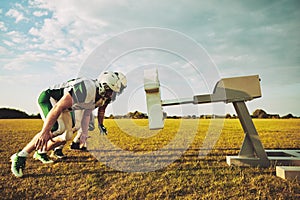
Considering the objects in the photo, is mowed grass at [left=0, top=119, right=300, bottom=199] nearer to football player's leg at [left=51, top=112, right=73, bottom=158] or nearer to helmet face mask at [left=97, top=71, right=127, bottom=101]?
football player's leg at [left=51, top=112, right=73, bottom=158]

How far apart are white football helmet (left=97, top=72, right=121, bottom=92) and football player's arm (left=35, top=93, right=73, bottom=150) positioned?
0.63 m

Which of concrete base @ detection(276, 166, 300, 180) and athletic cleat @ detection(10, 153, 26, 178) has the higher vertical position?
athletic cleat @ detection(10, 153, 26, 178)

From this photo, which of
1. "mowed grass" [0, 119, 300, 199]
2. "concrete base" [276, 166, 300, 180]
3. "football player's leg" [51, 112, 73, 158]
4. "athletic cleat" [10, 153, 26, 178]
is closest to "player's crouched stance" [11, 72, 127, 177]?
"athletic cleat" [10, 153, 26, 178]

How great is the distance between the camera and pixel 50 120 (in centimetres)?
369

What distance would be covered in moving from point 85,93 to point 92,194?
1.70 m

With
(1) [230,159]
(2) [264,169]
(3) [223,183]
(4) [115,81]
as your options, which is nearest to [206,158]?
(1) [230,159]

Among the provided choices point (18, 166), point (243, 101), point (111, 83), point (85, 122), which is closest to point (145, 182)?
point (111, 83)

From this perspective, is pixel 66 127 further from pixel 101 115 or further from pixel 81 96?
pixel 81 96

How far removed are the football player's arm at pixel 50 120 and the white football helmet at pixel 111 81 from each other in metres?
0.63

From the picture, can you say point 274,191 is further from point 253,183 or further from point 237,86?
point 237,86

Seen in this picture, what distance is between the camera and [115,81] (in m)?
3.95

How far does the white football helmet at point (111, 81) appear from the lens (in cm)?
392

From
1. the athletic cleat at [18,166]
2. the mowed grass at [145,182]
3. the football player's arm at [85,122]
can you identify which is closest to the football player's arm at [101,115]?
the football player's arm at [85,122]

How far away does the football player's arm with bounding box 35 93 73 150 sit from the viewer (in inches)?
138
